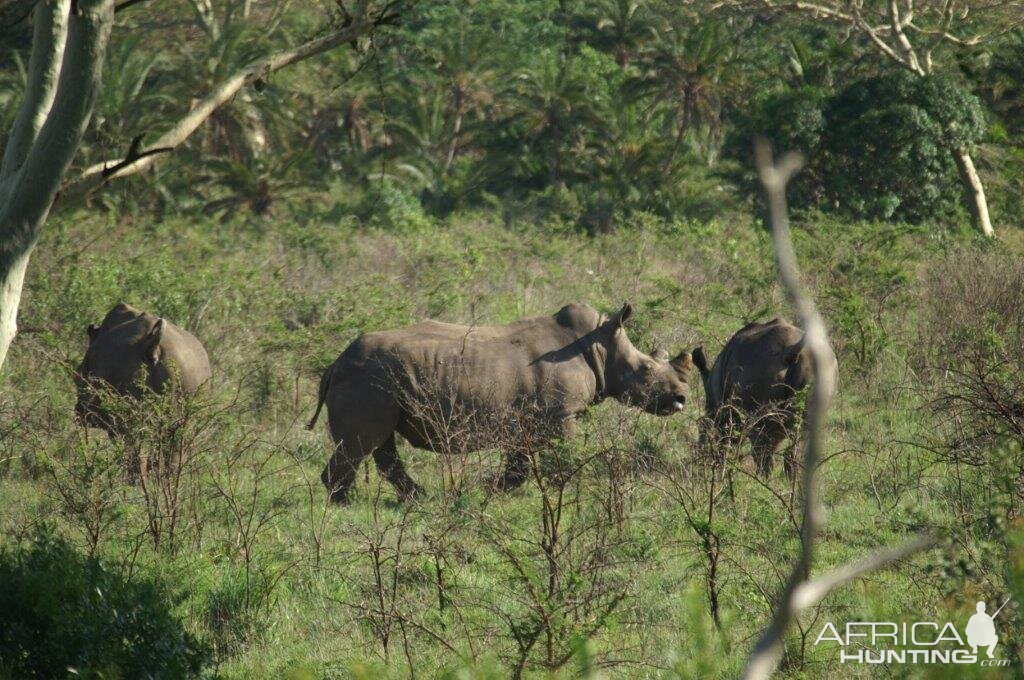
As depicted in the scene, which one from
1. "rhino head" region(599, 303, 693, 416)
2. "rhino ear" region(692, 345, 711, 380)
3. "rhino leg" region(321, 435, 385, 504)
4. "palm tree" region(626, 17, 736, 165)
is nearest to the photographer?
"rhino leg" region(321, 435, 385, 504)

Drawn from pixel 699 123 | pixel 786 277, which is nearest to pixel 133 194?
pixel 699 123

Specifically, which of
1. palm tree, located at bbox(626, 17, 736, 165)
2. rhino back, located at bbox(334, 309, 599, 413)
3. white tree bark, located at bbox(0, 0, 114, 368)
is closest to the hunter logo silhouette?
white tree bark, located at bbox(0, 0, 114, 368)

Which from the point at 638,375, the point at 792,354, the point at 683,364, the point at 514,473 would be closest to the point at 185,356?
the point at 514,473

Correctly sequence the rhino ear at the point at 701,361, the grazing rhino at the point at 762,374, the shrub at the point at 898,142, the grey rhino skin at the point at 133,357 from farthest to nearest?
1. the shrub at the point at 898,142
2. the rhino ear at the point at 701,361
3. the grey rhino skin at the point at 133,357
4. the grazing rhino at the point at 762,374

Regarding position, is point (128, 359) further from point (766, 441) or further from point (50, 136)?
point (50, 136)

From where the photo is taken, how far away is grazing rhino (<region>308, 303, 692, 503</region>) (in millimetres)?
10039

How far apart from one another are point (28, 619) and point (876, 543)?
4790 mm

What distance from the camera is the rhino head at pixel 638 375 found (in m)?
11.4

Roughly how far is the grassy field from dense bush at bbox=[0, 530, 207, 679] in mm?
170

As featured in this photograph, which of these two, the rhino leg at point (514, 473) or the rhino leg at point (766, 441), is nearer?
the rhino leg at point (514, 473)

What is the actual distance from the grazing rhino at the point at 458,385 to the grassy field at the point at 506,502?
0.26m

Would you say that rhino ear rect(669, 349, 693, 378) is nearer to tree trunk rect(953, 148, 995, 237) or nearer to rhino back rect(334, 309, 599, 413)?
rhino back rect(334, 309, 599, 413)

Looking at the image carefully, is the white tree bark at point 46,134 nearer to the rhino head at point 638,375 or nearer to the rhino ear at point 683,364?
the rhino head at point 638,375
